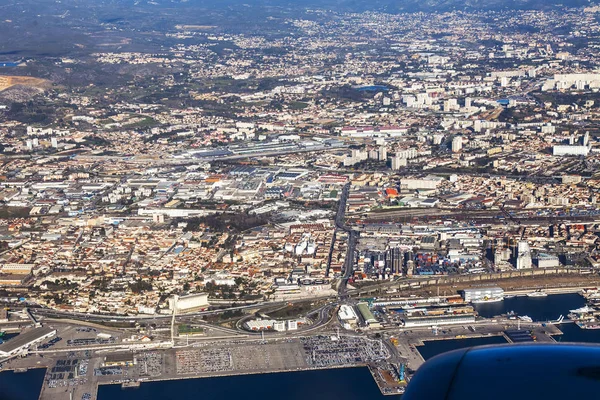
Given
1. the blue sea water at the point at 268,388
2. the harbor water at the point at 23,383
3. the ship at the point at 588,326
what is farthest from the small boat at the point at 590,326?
the harbor water at the point at 23,383

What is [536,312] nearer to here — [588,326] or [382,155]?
[588,326]

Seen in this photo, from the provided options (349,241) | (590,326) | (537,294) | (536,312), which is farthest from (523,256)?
(349,241)

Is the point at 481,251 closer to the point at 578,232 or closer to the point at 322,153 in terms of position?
the point at 578,232

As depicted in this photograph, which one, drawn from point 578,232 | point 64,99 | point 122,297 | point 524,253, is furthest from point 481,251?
point 64,99

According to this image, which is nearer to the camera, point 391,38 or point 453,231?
point 453,231

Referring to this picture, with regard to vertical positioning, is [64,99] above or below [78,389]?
below

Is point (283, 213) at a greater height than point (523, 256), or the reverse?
point (523, 256)

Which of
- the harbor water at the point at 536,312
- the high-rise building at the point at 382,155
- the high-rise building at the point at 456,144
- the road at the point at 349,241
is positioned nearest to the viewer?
the harbor water at the point at 536,312

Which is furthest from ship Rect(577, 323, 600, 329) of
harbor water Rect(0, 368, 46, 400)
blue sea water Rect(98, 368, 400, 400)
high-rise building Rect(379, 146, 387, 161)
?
high-rise building Rect(379, 146, 387, 161)

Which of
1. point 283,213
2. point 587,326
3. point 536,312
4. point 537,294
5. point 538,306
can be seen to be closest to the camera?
point 587,326

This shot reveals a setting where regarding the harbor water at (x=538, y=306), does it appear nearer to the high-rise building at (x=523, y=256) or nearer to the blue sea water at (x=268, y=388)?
the high-rise building at (x=523, y=256)

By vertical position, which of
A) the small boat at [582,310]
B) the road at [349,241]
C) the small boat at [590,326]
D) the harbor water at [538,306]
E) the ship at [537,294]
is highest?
the small boat at [582,310]
